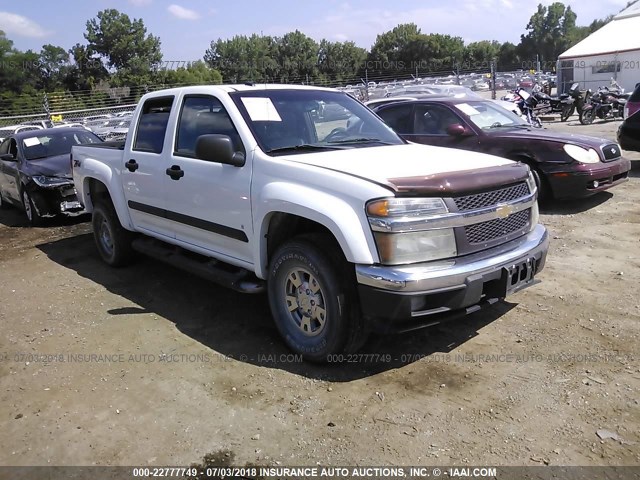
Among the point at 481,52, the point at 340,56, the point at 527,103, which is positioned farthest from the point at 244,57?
the point at 527,103

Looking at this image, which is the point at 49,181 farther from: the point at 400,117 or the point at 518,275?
the point at 518,275

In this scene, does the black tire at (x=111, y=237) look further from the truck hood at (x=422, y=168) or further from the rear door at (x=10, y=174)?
the rear door at (x=10, y=174)

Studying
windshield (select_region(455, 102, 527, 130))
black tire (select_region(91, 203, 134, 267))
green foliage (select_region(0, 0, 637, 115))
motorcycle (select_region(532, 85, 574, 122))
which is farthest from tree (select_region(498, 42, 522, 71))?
black tire (select_region(91, 203, 134, 267))

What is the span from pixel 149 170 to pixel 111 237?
140 centimetres

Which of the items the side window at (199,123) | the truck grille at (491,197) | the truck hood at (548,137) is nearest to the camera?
the truck grille at (491,197)

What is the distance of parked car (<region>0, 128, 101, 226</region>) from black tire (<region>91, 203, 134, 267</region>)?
8.57 feet

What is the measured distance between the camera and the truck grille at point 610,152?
7441 millimetres

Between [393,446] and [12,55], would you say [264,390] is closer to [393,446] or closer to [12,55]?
[393,446]

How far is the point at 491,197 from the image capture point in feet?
11.9

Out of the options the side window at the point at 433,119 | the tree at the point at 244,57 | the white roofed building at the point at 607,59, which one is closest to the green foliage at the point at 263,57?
the tree at the point at 244,57

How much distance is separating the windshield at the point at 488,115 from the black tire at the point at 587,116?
36.9ft

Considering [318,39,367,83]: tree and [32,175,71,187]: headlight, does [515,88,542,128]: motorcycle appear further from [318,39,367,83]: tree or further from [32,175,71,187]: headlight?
[318,39,367,83]: tree

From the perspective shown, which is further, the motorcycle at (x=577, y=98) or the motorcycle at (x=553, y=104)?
the motorcycle at (x=553, y=104)

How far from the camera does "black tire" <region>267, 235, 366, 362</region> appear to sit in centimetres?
348
